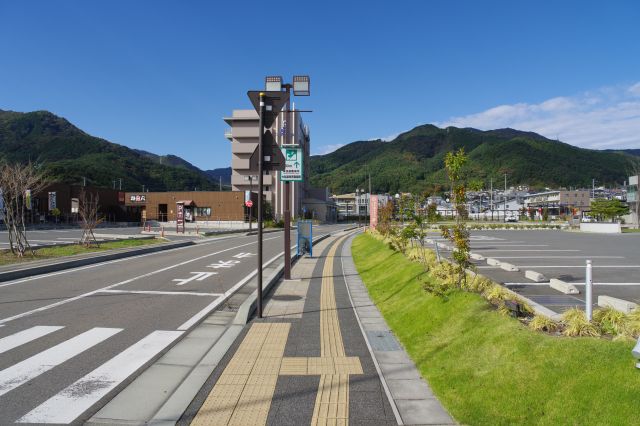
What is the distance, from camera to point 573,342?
4.33 m

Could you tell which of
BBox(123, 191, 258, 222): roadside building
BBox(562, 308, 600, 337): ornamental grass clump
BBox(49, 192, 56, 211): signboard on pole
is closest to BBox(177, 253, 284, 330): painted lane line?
BBox(562, 308, 600, 337): ornamental grass clump

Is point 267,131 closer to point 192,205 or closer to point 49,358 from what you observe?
point 49,358

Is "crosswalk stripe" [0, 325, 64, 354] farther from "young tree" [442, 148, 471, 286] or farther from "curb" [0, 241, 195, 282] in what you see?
"young tree" [442, 148, 471, 286]

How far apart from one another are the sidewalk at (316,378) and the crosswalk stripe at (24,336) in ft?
9.49

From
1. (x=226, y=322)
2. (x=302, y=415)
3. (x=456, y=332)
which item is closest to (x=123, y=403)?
(x=302, y=415)

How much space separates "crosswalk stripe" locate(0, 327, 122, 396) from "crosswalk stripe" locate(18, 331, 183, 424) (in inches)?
22.4

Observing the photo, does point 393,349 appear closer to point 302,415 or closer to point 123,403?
point 302,415

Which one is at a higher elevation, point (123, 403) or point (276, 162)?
point (276, 162)

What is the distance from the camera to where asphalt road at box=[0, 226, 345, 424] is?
435 cm

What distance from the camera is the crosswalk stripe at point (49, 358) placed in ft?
15.5

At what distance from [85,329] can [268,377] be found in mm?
3661

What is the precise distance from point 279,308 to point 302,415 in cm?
494

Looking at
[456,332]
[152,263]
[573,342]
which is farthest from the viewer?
[152,263]

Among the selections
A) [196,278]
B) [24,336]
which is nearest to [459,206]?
[24,336]
